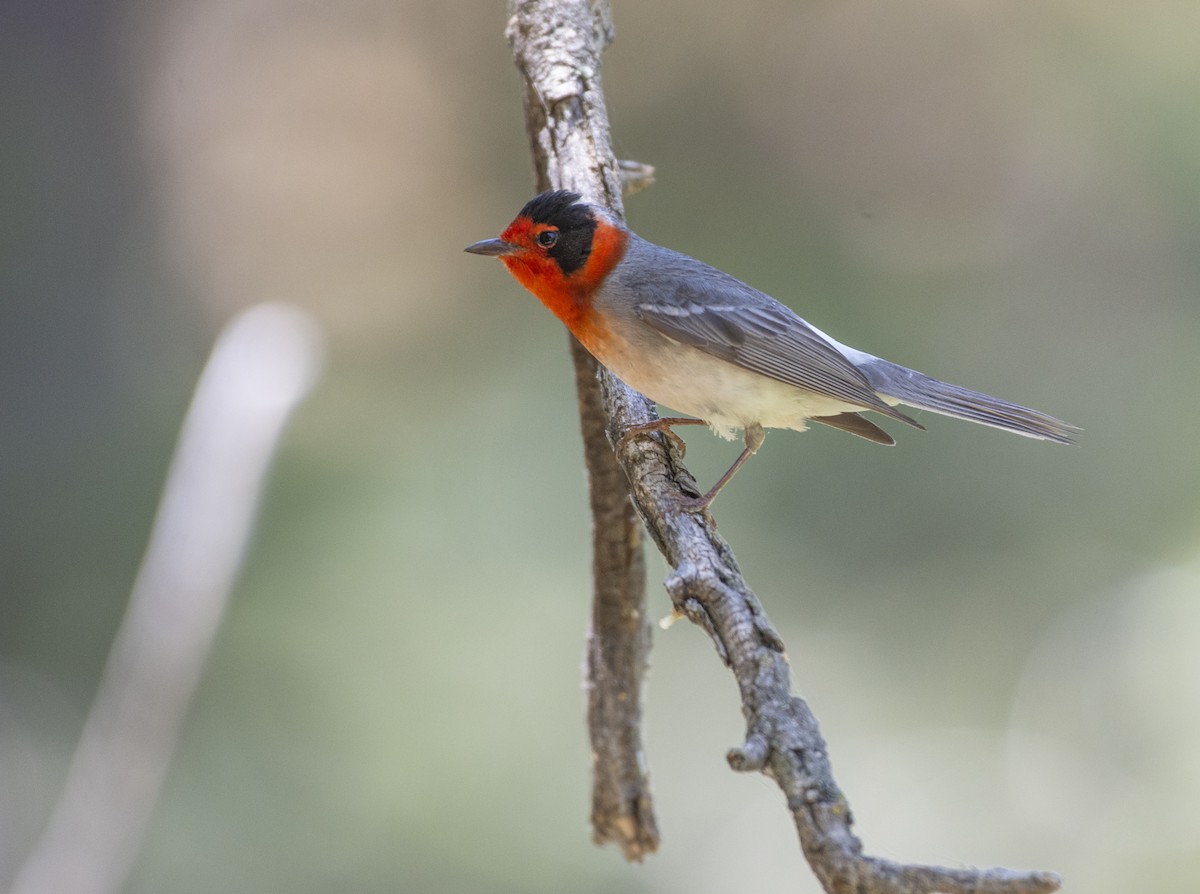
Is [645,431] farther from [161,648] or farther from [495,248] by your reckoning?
[161,648]

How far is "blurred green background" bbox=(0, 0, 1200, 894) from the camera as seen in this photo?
439cm

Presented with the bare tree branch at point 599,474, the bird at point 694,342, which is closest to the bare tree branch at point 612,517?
the bare tree branch at point 599,474

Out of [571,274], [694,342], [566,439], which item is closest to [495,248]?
[571,274]

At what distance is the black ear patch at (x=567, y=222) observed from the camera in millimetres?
2631

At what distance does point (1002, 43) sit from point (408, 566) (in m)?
4.48

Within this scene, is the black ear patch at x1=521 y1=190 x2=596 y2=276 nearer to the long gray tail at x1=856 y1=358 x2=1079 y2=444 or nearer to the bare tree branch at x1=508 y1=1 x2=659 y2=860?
the bare tree branch at x1=508 y1=1 x2=659 y2=860

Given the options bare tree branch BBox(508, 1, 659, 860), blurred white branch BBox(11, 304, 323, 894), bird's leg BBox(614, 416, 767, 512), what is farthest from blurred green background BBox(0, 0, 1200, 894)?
bird's leg BBox(614, 416, 767, 512)

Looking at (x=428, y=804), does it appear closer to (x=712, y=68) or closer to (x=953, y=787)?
(x=953, y=787)

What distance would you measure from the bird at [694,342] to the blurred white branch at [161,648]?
135 centimetres

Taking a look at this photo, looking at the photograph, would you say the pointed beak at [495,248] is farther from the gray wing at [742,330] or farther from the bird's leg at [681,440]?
the bird's leg at [681,440]

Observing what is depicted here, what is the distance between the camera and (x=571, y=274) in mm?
2881

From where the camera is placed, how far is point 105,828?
3574 millimetres

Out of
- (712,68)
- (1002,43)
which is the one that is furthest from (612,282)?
(1002,43)

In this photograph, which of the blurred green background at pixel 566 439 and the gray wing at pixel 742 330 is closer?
the gray wing at pixel 742 330
